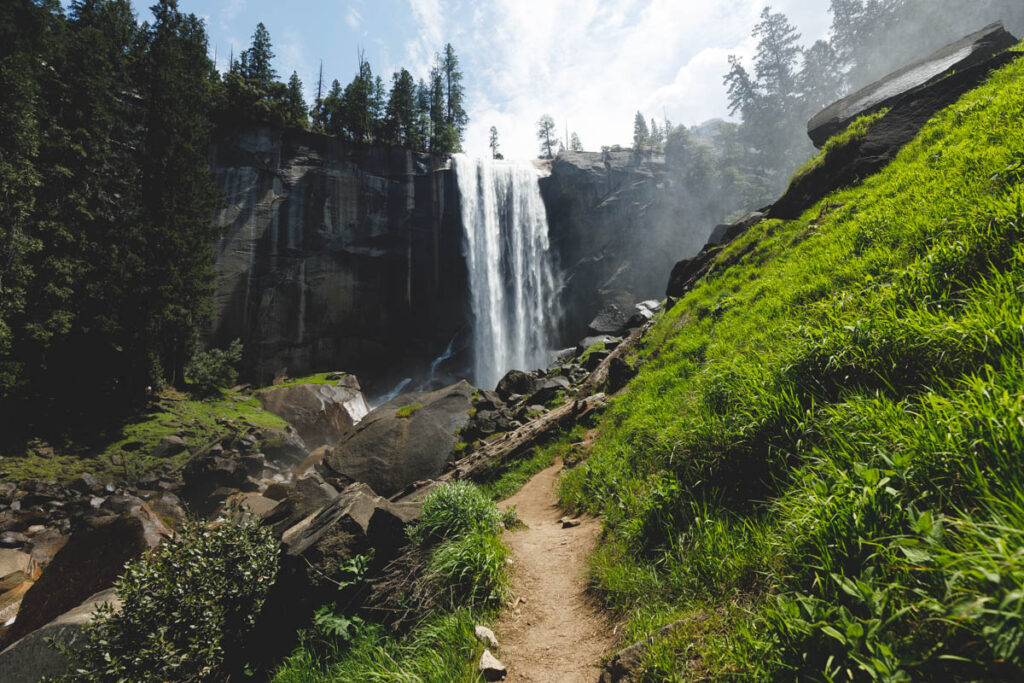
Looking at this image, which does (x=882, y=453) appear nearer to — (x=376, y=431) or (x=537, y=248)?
(x=376, y=431)

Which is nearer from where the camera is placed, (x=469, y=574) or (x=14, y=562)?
(x=469, y=574)

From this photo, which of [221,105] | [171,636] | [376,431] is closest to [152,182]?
[221,105]

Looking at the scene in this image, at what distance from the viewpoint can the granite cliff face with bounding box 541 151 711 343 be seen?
41938mm

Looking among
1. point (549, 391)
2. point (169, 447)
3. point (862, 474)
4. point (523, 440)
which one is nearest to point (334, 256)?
point (169, 447)

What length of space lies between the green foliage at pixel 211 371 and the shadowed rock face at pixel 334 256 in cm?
392

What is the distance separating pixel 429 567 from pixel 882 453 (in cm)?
372

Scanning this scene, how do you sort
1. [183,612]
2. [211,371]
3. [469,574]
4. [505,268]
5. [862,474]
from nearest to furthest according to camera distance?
[862,474] → [469,574] → [183,612] → [211,371] → [505,268]

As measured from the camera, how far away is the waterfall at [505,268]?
37156 millimetres

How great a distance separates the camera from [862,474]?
74.4 inches

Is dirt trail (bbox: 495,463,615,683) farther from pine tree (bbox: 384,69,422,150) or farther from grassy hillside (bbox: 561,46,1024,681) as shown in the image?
pine tree (bbox: 384,69,422,150)

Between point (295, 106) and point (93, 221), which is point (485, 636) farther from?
point (295, 106)

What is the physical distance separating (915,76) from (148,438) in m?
32.3

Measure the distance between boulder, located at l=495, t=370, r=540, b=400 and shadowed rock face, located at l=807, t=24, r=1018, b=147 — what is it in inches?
538

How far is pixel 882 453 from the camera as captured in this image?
6.46 feet
